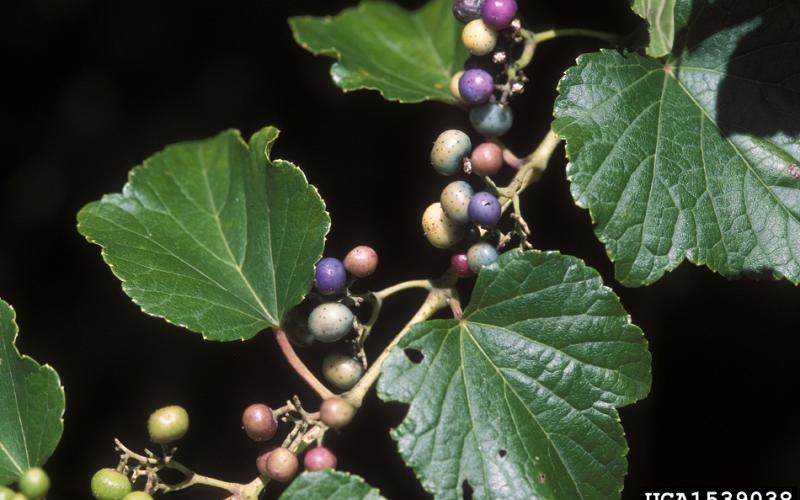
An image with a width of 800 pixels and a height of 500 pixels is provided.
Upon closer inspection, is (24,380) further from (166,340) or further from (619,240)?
(619,240)

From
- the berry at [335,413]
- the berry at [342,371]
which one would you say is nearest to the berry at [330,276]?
the berry at [342,371]

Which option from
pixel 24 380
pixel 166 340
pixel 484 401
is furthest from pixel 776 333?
pixel 24 380

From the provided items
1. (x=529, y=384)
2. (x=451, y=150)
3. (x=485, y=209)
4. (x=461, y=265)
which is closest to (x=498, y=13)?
(x=451, y=150)

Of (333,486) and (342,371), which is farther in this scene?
(342,371)

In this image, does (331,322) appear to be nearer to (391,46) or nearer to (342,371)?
(342,371)

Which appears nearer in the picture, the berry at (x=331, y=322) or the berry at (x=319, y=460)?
the berry at (x=319, y=460)

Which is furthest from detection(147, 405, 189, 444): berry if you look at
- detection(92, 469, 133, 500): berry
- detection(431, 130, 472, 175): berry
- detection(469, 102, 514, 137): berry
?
detection(469, 102, 514, 137): berry

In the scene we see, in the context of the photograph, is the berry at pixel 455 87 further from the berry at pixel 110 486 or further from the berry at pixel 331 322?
the berry at pixel 110 486
